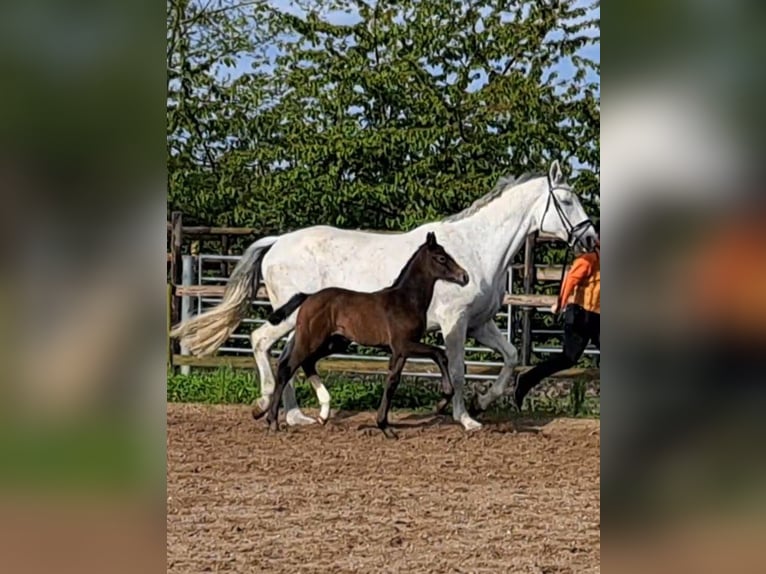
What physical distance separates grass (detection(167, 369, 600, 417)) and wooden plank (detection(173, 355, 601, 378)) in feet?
0.10

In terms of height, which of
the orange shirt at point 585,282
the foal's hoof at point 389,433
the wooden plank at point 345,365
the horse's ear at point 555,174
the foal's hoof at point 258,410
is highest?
the horse's ear at point 555,174

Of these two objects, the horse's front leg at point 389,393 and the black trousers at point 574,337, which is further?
the horse's front leg at point 389,393

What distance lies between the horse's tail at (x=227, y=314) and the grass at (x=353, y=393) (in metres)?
0.13

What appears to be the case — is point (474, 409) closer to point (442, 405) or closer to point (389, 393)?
point (442, 405)

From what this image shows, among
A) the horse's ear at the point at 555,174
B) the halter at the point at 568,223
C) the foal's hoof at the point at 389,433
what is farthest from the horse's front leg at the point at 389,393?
the horse's ear at the point at 555,174

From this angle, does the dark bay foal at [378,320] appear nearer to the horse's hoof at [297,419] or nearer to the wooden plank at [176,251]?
the horse's hoof at [297,419]

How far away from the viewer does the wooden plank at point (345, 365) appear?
4.11 m

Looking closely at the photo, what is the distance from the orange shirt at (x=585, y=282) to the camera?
3883mm

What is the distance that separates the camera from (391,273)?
4.17 metres

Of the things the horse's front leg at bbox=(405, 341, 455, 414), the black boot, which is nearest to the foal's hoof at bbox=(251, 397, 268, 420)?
the horse's front leg at bbox=(405, 341, 455, 414)

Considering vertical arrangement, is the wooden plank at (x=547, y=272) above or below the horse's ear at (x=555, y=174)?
below
